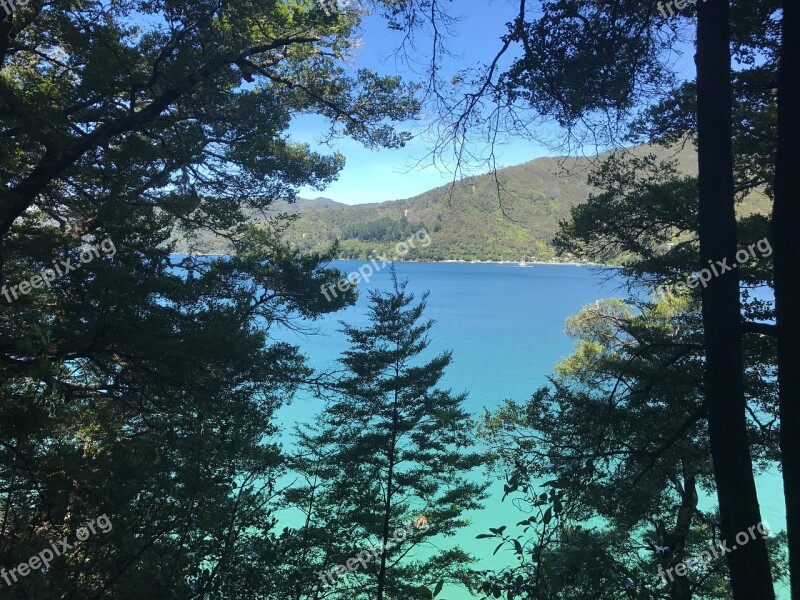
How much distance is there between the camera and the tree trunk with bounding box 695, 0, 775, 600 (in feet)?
5.90

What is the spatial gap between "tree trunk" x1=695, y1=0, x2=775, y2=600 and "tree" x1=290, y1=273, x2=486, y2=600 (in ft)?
17.9

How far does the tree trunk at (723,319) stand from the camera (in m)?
1.80

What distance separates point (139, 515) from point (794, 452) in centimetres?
281

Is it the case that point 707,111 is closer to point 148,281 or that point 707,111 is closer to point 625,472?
point 625,472

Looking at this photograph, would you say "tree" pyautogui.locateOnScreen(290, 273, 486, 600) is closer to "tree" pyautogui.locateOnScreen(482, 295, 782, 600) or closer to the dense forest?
the dense forest

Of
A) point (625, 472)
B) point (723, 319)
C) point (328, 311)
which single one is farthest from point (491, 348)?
point (723, 319)

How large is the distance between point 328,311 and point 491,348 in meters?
20.5

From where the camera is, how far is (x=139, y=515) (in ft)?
6.90

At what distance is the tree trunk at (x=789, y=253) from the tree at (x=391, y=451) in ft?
18.6

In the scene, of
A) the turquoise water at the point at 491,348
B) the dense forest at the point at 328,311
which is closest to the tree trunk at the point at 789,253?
the dense forest at the point at 328,311

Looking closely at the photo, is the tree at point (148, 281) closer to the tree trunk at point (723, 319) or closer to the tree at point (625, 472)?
the tree at point (625, 472)

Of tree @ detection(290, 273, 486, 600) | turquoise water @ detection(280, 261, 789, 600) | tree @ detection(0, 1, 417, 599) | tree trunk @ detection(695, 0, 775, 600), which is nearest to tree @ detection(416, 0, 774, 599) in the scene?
tree trunk @ detection(695, 0, 775, 600)

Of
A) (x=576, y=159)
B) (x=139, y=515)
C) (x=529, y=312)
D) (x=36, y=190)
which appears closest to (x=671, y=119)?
(x=576, y=159)

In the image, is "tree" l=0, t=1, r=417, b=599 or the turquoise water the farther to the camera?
the turquoise water
